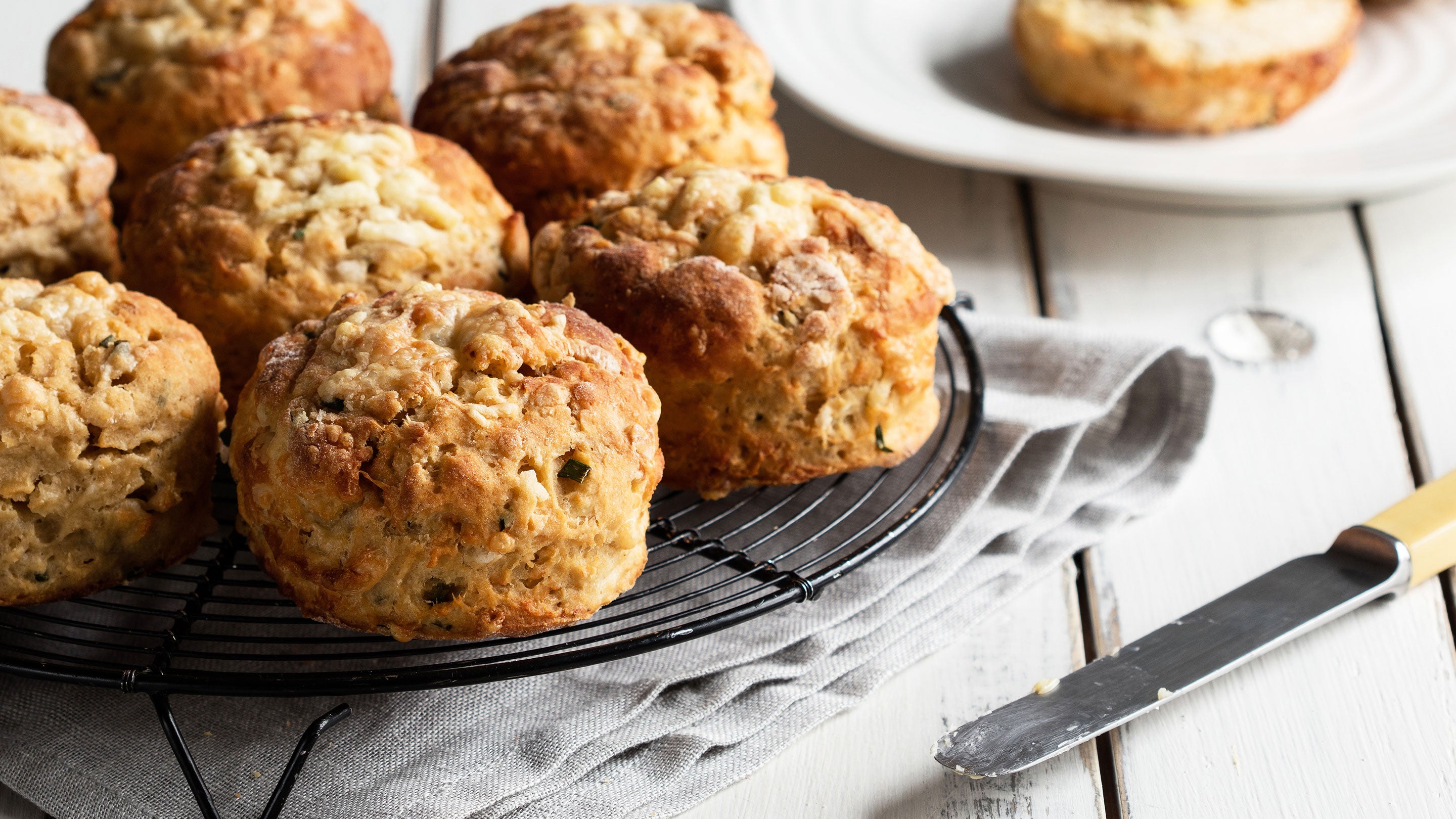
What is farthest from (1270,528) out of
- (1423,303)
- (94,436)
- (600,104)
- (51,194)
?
(51,194)

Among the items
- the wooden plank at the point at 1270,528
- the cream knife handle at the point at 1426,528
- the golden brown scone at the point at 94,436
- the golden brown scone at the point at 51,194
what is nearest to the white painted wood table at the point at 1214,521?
the wooden plank at the point at 1270,528

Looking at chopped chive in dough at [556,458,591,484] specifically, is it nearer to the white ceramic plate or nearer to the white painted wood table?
the white painted wood table

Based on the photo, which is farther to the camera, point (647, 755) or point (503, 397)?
point (647, 755)

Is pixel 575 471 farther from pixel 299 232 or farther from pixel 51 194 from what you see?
pixel 51 194

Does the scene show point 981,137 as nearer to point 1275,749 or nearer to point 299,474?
point 1275,749

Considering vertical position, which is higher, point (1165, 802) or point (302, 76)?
point (302, 76)

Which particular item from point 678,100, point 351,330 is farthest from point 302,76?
point 351,330

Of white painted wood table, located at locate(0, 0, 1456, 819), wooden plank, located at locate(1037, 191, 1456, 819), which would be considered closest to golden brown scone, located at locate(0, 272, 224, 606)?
white painted wood table, located at locate(0, 0, 1456, 819)
